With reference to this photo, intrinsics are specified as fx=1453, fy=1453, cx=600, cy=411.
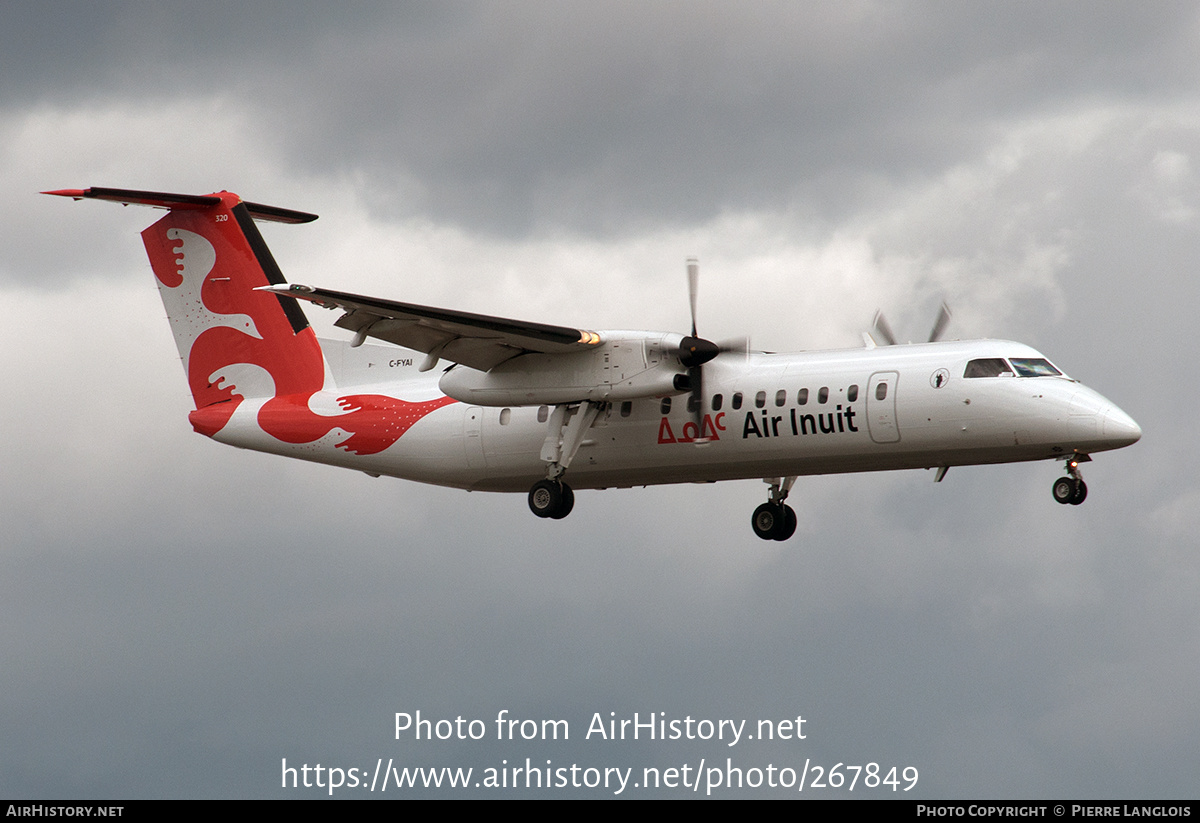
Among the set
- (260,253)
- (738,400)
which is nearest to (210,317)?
(260,253)

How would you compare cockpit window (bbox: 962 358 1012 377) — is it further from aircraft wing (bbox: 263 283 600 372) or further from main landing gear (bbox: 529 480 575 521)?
main landing gear (bbox: 529 480 575 521)

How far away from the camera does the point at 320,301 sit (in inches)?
830

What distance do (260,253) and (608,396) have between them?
797cm

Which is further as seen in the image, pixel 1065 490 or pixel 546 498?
pixel 546 498

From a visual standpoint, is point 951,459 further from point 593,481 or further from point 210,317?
point 210,317

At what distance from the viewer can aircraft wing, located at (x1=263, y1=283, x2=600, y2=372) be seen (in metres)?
21.1

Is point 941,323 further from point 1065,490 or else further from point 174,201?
point 174,201

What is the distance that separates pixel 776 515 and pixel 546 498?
441cm

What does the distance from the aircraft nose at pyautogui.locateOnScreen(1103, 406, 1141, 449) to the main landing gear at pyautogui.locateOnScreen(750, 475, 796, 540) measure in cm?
626

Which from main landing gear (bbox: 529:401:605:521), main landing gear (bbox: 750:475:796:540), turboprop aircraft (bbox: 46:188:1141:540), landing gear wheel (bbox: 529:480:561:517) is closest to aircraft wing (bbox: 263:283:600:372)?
turboprop aircraft (bbox: 46:188:1141:540)

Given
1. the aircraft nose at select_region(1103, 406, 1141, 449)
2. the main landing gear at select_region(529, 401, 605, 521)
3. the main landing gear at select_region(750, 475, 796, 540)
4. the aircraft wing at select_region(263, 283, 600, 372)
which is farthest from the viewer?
the main landing gear at select_region(750, 475, 796, 540)

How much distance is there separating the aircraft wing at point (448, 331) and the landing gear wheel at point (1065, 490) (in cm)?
715

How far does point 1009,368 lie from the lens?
2080 cm

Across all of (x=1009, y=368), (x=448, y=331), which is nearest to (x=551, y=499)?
(x=448, y=331)
